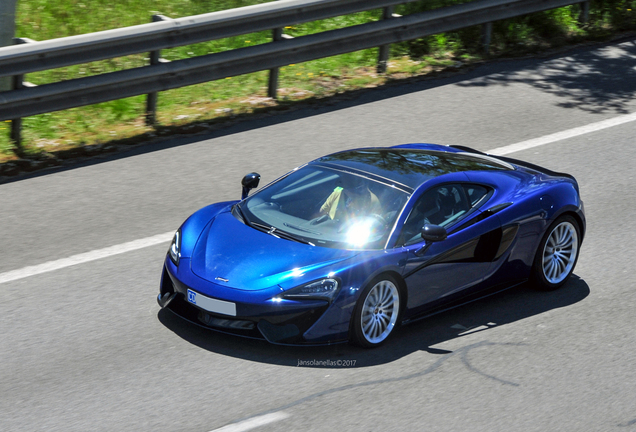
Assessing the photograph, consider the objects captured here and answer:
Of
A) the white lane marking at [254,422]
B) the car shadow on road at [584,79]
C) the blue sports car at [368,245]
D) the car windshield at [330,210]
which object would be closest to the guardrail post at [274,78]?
the car shadow on road at [584,79]

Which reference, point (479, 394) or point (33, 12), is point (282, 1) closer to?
point (33, 12)

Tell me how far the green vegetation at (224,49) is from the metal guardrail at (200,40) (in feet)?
1.44

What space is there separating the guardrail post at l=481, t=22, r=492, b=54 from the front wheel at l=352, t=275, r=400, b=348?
818 centimetres

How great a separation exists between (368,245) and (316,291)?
2.05 feet

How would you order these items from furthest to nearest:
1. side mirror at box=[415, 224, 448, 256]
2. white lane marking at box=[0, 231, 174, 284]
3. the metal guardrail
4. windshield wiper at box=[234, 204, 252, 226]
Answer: the metal guardrail → white lane marking at box=[0, 231, 174, 284] → windshield wiper at box=[234, 204, 252, 226] → side mirror at box=[415, 224, 448, 256]

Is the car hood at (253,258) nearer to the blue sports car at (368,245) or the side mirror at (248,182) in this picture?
the blue sports car at (368,245)

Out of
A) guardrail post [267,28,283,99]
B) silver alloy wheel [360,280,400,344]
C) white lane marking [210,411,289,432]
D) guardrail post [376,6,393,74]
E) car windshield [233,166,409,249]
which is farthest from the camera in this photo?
guardrail post [376,6,393,74]

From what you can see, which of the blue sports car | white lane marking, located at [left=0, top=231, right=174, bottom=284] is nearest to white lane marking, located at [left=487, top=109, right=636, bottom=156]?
the blue sports car

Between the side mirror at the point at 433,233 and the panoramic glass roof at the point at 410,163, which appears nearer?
the side mirror at the point at 433,233

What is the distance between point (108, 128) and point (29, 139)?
963 mm

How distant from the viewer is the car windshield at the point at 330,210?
21.2 ft

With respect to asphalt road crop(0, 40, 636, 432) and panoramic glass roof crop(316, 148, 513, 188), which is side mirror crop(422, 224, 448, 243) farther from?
asphalt road crop(0, 40, 636, 432)

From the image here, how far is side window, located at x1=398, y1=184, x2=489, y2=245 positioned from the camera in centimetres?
659

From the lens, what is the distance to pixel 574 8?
15.0 metres
